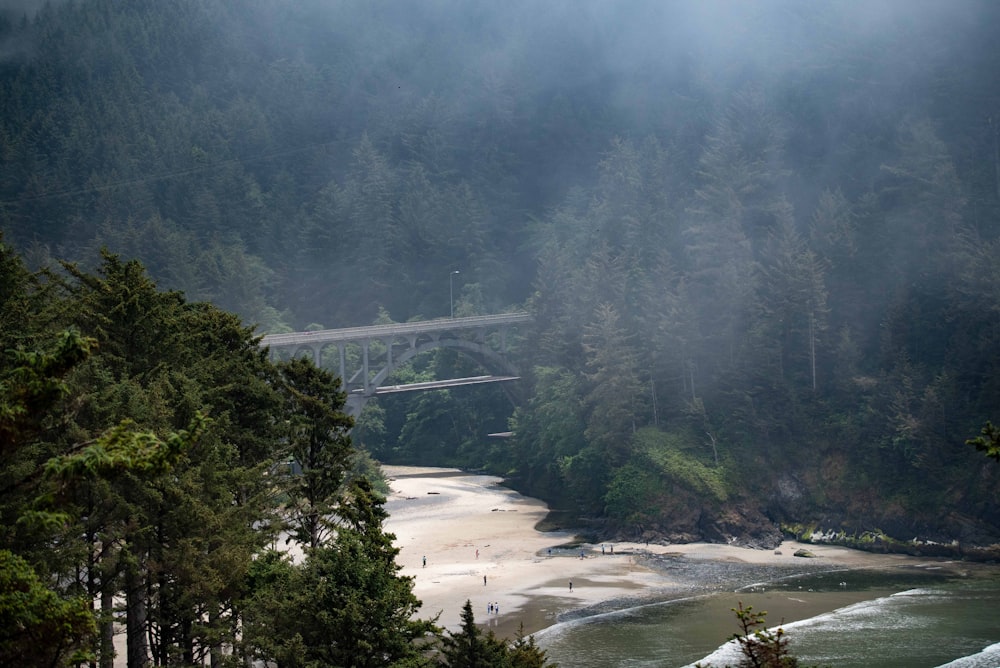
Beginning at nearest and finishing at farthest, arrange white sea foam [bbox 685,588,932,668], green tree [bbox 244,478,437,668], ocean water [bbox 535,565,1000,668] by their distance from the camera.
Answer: green tree [bbox 244,478,437,668]
ocean water [bbox 535,565,1000,668]
white sea foam [bbox 685,588,932,668]

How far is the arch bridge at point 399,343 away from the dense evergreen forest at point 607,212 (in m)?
2.64

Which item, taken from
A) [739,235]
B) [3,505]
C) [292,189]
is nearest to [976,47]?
[739,235]

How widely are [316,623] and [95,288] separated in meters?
15.3

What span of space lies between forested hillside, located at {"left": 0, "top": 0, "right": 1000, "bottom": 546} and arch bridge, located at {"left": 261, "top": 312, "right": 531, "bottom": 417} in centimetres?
258

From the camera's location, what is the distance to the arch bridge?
8412 centimetres

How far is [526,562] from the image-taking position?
197 feet

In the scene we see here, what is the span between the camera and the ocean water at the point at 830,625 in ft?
137

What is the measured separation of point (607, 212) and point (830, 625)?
62.4 m

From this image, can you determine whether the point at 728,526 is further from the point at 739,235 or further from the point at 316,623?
the point at 316,623

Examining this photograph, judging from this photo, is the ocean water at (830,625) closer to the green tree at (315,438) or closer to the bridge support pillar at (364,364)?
the green tree at (315,438)

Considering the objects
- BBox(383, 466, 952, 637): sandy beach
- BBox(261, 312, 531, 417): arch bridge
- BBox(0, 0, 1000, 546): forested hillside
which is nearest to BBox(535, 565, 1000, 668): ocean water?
BBox(383, 466, 952, 637): sandy beach

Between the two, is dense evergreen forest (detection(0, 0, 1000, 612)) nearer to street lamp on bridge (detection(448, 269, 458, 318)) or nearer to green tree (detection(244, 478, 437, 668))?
street lamp on bridge (detection(448, 269, 458, 318))

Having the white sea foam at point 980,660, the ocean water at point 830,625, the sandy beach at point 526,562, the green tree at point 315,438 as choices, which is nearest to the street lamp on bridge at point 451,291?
the sandy beach at point 526,562

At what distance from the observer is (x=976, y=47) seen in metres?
96.2
